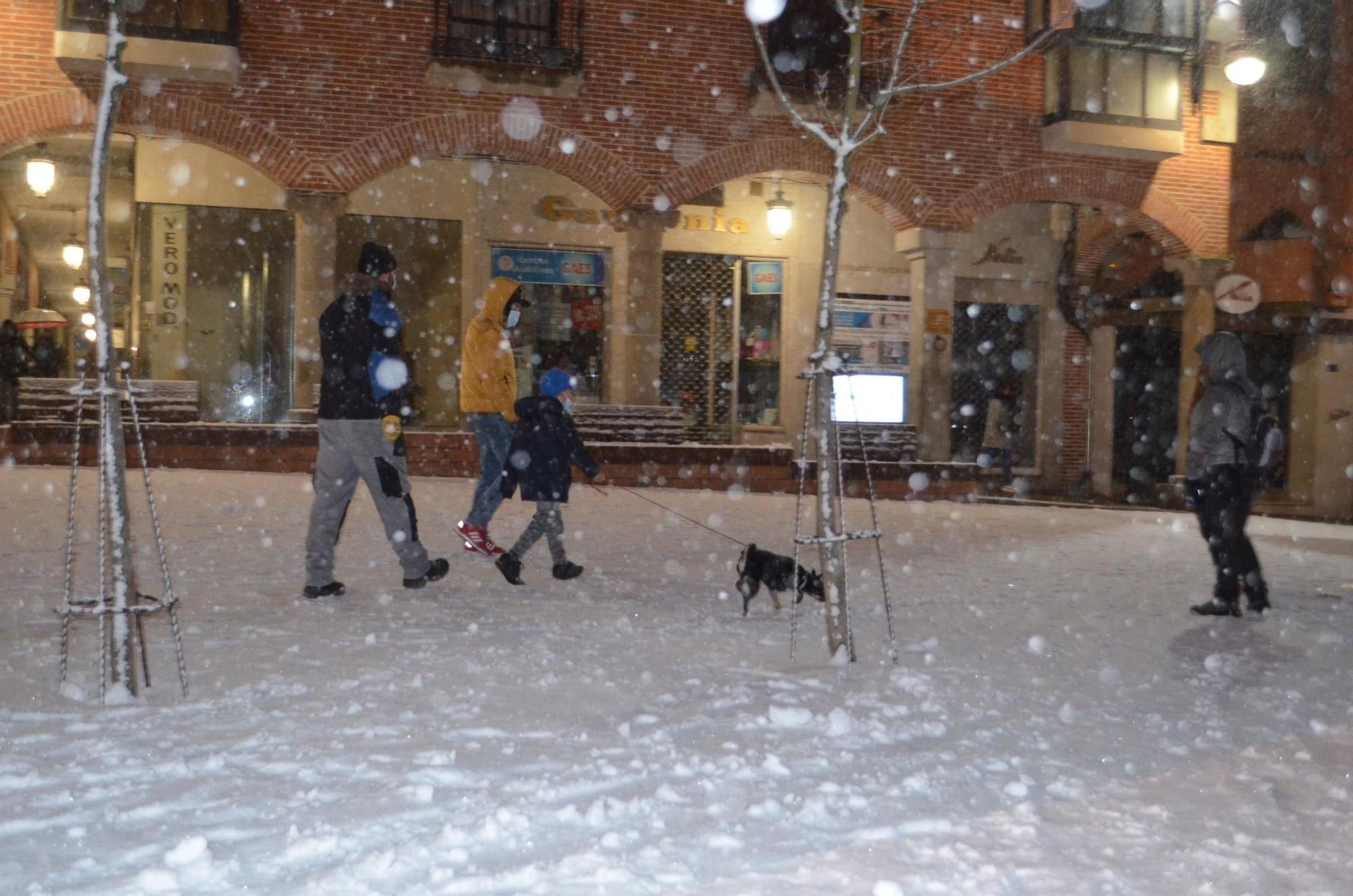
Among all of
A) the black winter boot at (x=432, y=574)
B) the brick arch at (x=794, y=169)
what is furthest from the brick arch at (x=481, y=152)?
the black winter boot at (x=432, y=574)

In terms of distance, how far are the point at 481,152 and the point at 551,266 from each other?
9.76 feet

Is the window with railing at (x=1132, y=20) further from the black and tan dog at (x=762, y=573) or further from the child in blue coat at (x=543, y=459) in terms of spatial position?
the black and tan dog at (x=762, y=573)

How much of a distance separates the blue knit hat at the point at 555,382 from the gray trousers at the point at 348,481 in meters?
1.09

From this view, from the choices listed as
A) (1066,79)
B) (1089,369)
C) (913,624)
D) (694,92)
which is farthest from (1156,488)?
(913,624)

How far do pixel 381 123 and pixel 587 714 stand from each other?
39.5ft

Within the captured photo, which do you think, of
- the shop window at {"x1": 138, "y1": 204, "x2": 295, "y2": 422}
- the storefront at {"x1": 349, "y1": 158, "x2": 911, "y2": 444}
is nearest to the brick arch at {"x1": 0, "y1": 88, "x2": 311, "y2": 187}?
the storefront at {"x1": 349, "y1": 158, "x2": 911, "y2": 444}

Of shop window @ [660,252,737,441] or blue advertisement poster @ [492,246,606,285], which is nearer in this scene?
blue advertisement poster @ [492,246,606,285]

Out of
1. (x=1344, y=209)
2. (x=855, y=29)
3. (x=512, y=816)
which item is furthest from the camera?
(x=1344, y=209)

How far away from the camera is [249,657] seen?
17.7 ft

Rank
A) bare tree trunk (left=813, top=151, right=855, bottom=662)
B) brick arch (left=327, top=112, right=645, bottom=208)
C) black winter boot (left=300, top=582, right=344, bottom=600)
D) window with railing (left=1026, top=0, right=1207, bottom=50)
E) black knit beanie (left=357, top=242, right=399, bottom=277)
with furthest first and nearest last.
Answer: window with railing (left=1026, top=0, right=1207, bottom=50) < brick arch (left=327, top=112, right=645, bottom=208) < black winter boot (left=300, top=582, right=344, bottom=600) < black knit beanie (left=357, top=242, right=399, bottom=277) < bare tree trunk (left=813, top=151, right=855, bottom=662)

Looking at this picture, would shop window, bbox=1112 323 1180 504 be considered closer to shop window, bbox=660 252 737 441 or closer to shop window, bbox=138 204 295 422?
shop window, bbox=660 252 737 441

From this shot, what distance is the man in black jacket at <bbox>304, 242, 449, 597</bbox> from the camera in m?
6.58

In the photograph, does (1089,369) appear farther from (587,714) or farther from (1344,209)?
(587,714)

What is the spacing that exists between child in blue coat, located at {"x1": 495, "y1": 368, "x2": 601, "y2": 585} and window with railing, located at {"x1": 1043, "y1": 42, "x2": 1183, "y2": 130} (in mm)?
12139
